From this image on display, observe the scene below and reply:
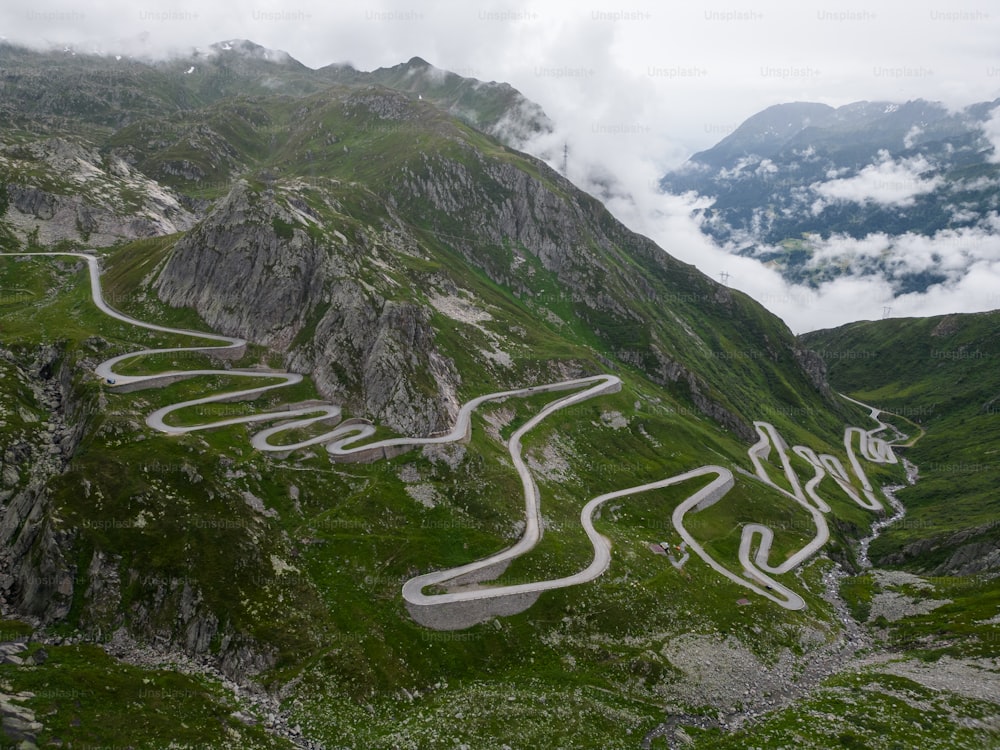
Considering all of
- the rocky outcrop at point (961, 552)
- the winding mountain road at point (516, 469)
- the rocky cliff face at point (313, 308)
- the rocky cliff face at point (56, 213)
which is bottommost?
the rocky outcrop at point (961, 552)

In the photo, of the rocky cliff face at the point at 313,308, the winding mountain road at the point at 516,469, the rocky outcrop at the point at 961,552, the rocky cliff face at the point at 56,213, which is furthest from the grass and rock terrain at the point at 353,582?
the rocky cliff face at the point at 56,213

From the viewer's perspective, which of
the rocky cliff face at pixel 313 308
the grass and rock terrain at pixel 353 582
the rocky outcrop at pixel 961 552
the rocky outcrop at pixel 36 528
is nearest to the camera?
the grass and rock terrain at pixel 353 582

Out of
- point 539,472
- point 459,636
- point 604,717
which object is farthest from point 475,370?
point 604,717

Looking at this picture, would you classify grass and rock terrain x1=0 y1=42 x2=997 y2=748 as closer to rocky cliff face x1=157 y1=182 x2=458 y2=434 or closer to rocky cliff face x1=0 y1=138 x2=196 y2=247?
rocky cliff face x1=157 y1=182 x2=458 y2=434

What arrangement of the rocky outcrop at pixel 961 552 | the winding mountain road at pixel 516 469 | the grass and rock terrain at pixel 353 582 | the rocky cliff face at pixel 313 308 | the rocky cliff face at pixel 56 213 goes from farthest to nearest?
the rocky cliff face at pixel 56 213, the rocky outcrop at pixel 961 552, the rocky cliff face at pixel 313 308, the winding mountain road at pixel 516 469, the grass and rock terrain at pixel 353 582

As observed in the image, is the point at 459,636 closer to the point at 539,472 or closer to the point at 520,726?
the point at 520,726

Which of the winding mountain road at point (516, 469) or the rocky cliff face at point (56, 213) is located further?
the rocky cliff face at point (56, 213)

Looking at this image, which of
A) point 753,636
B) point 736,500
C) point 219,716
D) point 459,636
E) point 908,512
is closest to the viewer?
point 219,716

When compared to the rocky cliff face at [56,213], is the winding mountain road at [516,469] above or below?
below

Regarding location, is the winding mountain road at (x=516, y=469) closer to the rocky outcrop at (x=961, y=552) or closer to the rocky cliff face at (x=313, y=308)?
the rocky cliff face at (x=313, y=308)

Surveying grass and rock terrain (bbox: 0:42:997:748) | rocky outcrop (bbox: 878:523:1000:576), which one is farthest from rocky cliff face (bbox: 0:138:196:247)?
rocky outcrop (bbox: 878:523:1000:576)

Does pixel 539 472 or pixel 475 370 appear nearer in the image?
pixel 539 472
